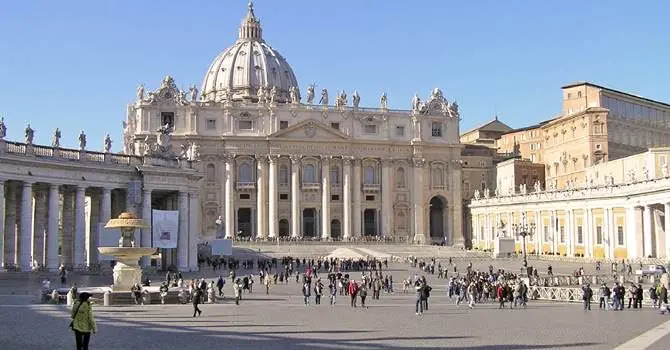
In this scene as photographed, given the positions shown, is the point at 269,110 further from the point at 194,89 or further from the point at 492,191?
the point at 492,191

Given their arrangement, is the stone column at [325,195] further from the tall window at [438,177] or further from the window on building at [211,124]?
the tall window at [438,177]

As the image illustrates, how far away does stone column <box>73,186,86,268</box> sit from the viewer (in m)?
45.9

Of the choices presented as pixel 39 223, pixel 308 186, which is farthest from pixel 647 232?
pixel 308 186

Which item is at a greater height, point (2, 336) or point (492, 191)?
point (492, 191)

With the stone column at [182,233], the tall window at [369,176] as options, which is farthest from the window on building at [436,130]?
the stone column at [182,233]

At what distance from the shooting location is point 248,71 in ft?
428

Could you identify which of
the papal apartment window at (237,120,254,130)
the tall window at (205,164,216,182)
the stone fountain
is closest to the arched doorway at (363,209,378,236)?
the papal apartment window at (237,120,254,130)

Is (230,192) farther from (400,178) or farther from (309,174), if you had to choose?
(400,178)

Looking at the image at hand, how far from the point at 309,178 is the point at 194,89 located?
53.5ft

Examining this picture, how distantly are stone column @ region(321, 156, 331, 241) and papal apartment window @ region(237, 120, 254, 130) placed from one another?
8.75 metres

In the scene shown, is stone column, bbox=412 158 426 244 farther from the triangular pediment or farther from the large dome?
the large dome

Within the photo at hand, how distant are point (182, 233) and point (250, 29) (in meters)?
95.4

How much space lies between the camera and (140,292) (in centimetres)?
3116

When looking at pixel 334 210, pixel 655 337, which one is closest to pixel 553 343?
pixel 655 337
